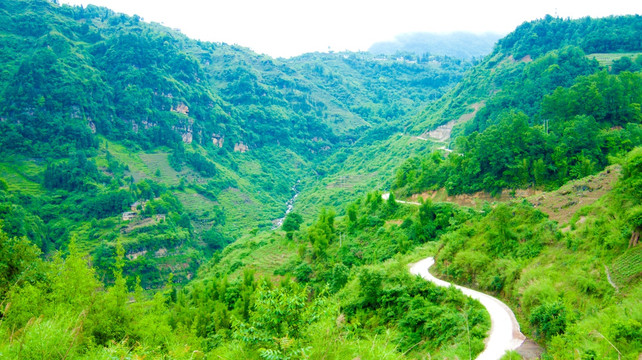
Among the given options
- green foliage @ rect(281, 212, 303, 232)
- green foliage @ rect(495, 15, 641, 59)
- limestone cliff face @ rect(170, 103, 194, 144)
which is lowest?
→ green foliage @ rect(281, 212, 303, 232)

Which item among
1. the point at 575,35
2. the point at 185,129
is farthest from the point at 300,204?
the point at 575,35

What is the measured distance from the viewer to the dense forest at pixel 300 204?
551 inches

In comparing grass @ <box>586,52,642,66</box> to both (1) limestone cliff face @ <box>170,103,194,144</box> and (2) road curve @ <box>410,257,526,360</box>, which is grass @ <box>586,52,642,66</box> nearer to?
(2) road curve @ <box>410,257,526,360</box>

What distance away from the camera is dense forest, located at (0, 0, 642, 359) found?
45.9 ft

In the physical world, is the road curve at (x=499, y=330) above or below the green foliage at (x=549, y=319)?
below

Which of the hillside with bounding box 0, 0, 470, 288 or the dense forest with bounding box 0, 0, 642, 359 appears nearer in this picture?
the dense forest with bounding box 0, 0, 642, 359

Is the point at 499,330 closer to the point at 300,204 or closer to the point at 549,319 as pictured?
the point at 549,319

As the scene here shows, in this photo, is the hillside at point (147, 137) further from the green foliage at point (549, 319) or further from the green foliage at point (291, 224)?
the green foliage at point (549, 319)

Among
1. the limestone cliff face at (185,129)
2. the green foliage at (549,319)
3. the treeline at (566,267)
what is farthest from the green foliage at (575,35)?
the limestone cliff face at (185,129)

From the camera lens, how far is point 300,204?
104 m

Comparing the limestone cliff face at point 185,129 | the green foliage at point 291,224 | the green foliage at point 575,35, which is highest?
the green foliage at point 575,35

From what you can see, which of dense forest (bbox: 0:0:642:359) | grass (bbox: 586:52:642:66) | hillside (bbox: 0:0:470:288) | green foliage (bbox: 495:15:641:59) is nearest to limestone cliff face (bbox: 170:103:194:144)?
hillside (bbox: 0:0:470:288)

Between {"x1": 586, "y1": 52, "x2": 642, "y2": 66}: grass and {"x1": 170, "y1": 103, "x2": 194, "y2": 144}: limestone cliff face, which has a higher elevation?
{"x1": 586, "y1": 52, "x2": 642, "y2": 66}: grass

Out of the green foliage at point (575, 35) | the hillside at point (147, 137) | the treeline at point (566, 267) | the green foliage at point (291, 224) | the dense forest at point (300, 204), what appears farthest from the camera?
the hillside at point (147, 137)
